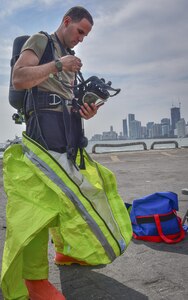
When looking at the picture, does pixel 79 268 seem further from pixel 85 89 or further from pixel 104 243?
pixel 85 89

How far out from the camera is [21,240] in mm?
2287

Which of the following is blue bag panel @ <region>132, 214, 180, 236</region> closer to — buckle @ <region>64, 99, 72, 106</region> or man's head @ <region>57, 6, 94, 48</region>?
buckle @ <region>64, 99, 72, 106</region>

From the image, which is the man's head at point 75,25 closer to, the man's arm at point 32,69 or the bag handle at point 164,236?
the man's arm at point 32,69

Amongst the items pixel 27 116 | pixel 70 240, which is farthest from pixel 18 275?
pixel 27 116

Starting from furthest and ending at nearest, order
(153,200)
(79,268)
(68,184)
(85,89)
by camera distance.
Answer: (153,200) < (79,268) < (85,89) < (68,184)

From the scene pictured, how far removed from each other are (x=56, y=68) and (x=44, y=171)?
78cm

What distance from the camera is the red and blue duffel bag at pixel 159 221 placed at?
13.8 ft

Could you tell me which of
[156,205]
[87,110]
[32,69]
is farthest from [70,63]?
[156,205]

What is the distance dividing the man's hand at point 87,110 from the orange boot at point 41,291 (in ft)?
4.52

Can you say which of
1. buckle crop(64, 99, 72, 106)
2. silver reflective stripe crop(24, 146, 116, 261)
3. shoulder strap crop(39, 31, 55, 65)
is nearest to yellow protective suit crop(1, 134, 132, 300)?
silver reflective stripe crop(24, 146, 116, 261)

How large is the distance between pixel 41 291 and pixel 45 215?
26.8 inches

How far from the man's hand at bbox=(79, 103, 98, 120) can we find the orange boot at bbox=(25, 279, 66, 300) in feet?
4.52

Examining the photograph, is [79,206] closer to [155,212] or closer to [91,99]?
[91,99]

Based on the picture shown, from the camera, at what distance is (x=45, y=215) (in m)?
2.34
